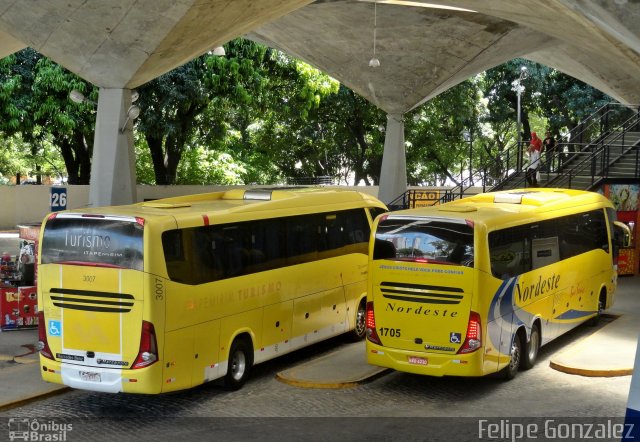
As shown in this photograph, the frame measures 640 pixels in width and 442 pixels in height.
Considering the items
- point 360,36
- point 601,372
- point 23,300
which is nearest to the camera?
point 601,372

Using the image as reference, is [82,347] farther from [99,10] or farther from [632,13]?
[99,10]

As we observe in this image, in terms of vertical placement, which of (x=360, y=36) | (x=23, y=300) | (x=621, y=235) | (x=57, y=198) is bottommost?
(x=23, y=300)

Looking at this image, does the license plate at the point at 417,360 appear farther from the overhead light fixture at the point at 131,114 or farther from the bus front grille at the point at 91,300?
the overhead light fixture at the point at 131,114

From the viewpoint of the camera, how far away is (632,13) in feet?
35.6

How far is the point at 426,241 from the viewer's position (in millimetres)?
13414

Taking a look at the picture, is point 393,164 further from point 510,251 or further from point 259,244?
point 259,244

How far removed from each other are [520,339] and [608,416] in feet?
8.88

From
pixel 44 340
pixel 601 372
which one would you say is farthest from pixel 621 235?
pixel 44 340

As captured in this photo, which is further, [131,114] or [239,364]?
[131,114]

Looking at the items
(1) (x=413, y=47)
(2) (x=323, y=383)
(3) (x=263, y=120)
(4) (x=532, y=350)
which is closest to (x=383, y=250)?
(2) (x=323, y=383)

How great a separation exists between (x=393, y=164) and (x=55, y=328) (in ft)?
77.5

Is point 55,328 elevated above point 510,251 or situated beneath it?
situated beneath

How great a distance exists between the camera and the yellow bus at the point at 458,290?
13.1 metres

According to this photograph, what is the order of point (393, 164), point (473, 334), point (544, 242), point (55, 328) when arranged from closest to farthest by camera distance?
point (55, 328)
point (473, 334)
point (544, 242)
point (393, 164)
